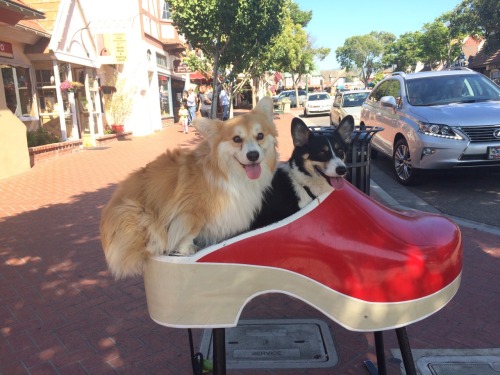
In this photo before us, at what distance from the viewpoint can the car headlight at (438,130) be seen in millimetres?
6523

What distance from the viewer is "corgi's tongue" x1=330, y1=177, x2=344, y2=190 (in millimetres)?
2097

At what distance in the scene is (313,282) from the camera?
175 centimetres

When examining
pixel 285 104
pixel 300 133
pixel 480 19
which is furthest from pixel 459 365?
pixel 480 19

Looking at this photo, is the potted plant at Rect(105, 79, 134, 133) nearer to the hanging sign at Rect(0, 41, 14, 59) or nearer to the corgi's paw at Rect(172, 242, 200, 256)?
the hanging sign at Rect(0, 41, 14, 59)

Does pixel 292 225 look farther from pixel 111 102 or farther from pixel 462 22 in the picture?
pixel 462 22

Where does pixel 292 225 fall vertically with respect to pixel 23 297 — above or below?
above

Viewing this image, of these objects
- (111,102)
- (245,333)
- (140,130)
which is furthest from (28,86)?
(245,333)

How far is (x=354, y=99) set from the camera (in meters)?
16.5

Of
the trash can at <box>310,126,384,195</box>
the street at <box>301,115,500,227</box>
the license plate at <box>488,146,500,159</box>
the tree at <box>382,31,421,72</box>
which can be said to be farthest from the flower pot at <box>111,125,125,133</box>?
the tree at <box>382,31,421,72</box>

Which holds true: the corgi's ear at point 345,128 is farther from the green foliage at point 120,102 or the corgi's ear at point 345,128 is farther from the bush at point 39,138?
the green foliage at point 120,102

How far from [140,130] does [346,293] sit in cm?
1906

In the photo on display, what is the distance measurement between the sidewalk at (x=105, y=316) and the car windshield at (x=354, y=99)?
11585mm

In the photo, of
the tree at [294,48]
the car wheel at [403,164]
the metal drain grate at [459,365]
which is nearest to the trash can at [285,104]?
the tree at [294,48]

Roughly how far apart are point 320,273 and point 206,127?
3.20ft
